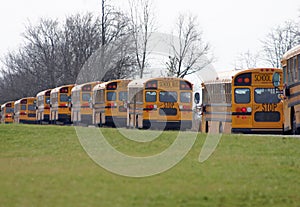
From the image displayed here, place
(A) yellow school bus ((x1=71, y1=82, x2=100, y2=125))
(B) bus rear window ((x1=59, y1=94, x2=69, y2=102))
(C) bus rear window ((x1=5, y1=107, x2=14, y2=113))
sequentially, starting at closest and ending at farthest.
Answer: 1. (A) yellow school bus ((x1=71, y1=82, x2=100, y2=125))
2. (B) bus rear window ((x1=59, y1=94, x2=69, y2=102))
3. (C) bus rear window ((x1=5, y1=107, x2=14, y2=113))

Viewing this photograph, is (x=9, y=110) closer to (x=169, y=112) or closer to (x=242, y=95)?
(x=169, y=112)

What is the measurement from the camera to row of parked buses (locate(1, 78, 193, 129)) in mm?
34938

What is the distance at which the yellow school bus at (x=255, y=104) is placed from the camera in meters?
28.4

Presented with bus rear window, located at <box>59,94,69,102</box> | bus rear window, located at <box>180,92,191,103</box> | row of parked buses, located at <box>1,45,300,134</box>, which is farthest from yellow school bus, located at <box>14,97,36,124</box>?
bus rear window, located at <box>180,92,191,103</box>

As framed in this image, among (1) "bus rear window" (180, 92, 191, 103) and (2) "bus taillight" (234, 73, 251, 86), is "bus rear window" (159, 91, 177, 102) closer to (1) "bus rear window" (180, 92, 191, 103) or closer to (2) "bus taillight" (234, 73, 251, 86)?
(1) "bus rear window" (180, 92, 191, 103)

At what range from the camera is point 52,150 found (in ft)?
61.1

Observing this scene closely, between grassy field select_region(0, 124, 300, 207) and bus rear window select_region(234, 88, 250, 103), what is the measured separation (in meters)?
8.91

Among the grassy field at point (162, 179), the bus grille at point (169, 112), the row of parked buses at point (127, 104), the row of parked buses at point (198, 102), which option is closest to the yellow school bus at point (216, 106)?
the row of parked buses at point (198, 102)

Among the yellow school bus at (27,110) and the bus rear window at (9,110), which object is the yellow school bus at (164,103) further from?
the bus rear window at (9,110)

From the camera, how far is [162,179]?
1302cm

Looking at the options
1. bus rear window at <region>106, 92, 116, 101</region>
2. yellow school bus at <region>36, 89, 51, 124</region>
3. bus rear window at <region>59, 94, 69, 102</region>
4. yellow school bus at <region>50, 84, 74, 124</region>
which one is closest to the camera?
bus rear window at <region>106, 92, 116, 101</region>

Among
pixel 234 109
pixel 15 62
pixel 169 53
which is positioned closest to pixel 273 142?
pixel 234 109

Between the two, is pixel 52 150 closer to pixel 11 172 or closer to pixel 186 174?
pixel 11 172

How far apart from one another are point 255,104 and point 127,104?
10.8 m
